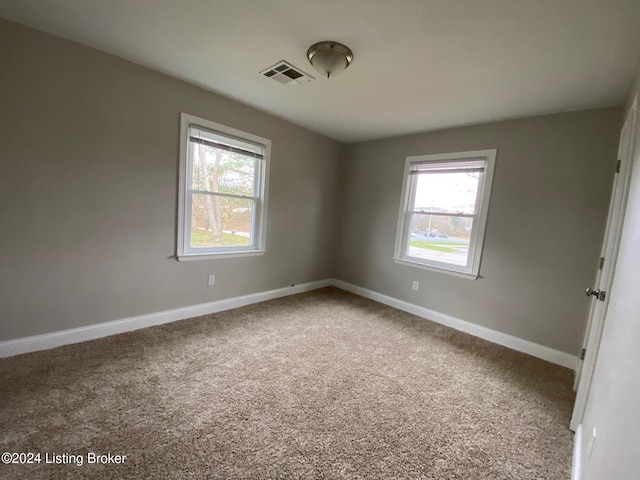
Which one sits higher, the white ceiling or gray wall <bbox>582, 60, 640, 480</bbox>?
the white ceiling

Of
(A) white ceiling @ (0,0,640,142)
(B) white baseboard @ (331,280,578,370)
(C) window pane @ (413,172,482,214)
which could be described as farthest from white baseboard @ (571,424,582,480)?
(A) white ceiling @ (0,0,640,142)

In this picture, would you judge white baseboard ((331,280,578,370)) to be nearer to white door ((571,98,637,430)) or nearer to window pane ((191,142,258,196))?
white door ((571,98,637,430))

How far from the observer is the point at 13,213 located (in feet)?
6.45

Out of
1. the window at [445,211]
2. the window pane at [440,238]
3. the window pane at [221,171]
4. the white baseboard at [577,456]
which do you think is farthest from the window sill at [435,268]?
the window pane at [221,171]

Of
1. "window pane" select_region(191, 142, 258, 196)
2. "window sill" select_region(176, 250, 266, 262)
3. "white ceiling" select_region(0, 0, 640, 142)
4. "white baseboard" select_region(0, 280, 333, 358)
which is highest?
"white ceiling" select_region(0, 0, 640, 142)

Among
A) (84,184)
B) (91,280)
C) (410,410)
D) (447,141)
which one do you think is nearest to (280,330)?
(410,410)

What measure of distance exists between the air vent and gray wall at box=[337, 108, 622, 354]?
188cm

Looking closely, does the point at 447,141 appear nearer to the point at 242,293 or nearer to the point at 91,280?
the point at 242,293

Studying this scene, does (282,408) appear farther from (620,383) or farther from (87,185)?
(87,185)

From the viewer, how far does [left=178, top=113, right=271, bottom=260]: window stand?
2.79 metres

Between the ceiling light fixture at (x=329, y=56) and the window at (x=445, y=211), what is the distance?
6.40ft

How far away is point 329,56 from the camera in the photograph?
6.20 ft

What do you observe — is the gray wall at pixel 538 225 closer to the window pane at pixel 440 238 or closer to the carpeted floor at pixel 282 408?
the window pane at pixel 440 238

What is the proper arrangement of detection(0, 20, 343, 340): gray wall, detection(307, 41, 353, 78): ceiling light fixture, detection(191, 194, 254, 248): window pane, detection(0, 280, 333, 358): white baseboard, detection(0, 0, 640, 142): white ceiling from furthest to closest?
detection(191, 194, 254, 248): window pane
detection(0, 280, 333, 358): white baseboard
detection(0, 20, 343, 340): gray wall
detection(307, 41, 353, 78): ceiling light fixture
detection(0, 0, 640, 142): white ceiling
